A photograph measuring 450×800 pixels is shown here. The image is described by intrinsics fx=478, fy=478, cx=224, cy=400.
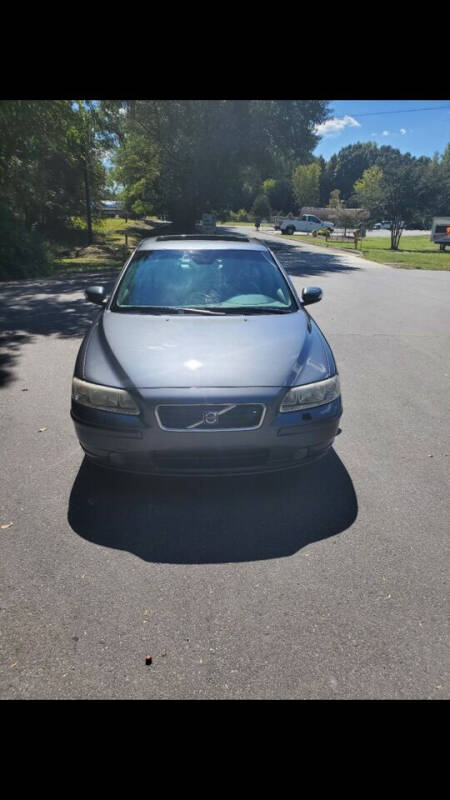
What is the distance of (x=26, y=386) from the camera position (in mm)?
5426

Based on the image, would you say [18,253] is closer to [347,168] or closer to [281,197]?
[281,197]

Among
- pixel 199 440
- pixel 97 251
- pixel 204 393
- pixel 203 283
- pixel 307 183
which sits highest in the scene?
pixel 307 183

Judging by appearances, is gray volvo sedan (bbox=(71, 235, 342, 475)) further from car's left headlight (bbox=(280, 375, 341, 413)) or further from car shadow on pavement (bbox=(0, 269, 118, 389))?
car shadow on pavement (bbox=(0, 269, 118, 389))

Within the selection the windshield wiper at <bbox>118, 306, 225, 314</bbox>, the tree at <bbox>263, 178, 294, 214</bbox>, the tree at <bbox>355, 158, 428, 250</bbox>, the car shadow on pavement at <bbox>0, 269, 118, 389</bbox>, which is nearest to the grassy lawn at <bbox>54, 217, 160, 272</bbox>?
the car shadow on pavement at <bbox>0, 269, 118, 389</bbox>

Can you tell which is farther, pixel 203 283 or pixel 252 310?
pixel 203 283

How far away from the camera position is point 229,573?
8.65ft

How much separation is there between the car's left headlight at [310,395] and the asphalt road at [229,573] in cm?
70

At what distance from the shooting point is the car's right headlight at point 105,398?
9.64 feet

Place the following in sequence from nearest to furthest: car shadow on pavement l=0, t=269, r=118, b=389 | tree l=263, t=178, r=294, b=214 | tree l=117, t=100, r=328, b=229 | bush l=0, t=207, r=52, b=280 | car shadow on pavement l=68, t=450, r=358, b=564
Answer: car shadow on pavement l=68, t=450, r=358, b=564 < car shadow on pavement l=0, t=269, r=118, b=389 < bush l=0, t=207, r=52, b=280 < tree l=117, t=100, r=328, b=229 < tree l=263, t=178, r=294, b=214

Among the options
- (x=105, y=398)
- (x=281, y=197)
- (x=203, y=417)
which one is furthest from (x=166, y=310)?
(x=281, y=197)

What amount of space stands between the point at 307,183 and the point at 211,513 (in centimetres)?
8590

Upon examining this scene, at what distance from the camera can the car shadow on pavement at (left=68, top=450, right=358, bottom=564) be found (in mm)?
2830
